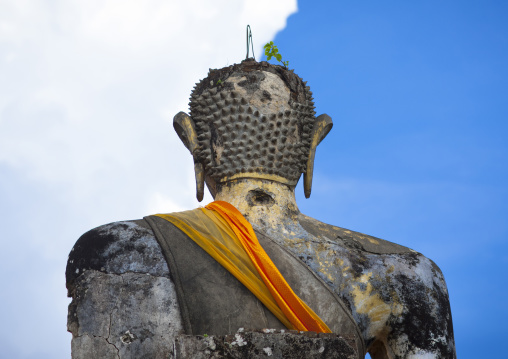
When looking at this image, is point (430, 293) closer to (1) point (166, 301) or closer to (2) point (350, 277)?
(2) point (350, 277)

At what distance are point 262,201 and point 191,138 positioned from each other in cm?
90

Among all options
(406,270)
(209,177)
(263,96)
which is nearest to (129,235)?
(209,177)

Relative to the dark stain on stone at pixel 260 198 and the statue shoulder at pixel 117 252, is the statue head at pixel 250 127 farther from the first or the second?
the statue shoulder at pixel 117 252

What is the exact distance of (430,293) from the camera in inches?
288

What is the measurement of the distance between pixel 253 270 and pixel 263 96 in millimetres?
1698

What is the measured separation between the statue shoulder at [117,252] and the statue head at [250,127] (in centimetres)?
105

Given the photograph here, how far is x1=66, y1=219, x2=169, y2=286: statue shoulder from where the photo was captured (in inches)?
263

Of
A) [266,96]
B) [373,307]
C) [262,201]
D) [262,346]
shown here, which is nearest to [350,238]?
[373,307]

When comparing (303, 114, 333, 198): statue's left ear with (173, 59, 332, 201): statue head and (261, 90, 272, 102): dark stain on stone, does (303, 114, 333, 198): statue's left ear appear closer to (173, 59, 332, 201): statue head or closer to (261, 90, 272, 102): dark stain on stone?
(173, 59, 332, 201): statue head

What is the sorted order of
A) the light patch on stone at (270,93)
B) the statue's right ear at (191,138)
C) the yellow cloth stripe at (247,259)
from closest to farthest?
1. the yellow cloth stripe at (247,259)
2. the light patch on stone at (270,93)
3. the statue's right ear at (191,138)

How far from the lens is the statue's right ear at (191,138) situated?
25.8 feet

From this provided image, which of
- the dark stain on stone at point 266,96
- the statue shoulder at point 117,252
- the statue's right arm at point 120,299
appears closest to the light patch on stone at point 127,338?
the statue's right arm at point 120,299

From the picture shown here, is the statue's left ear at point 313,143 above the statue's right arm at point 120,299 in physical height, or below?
above

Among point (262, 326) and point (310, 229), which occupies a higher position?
point (310, 229)
